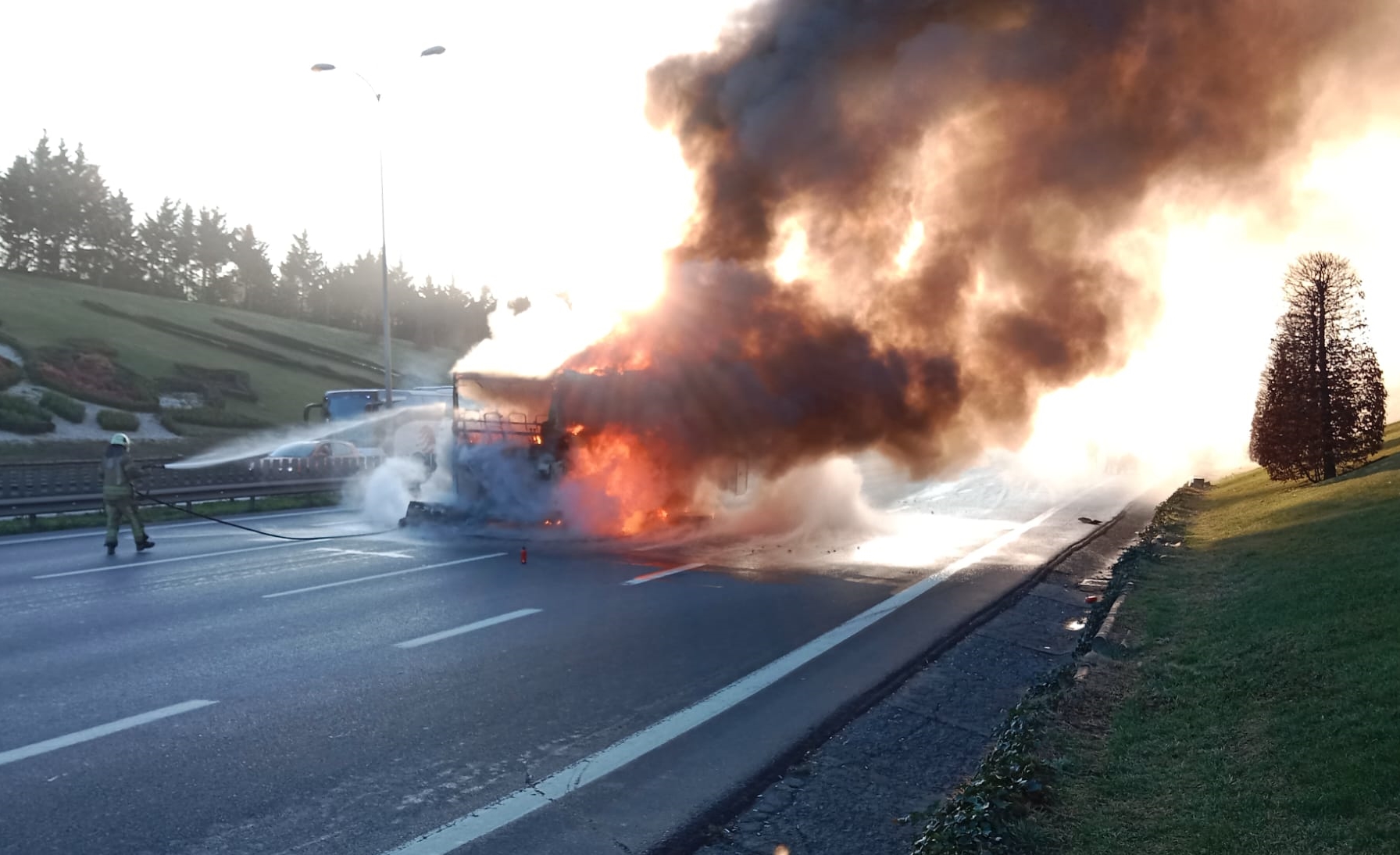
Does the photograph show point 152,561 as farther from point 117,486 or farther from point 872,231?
point 872,231

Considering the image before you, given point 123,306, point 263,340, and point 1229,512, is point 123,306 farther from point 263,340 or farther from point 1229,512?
point 1229,512

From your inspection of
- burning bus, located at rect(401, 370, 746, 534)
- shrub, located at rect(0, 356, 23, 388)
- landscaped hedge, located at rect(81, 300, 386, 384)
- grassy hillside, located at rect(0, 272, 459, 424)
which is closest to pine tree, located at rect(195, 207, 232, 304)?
grassy hillside, located at rect(0, 272, 459, 424)

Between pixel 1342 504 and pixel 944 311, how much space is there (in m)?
6.26

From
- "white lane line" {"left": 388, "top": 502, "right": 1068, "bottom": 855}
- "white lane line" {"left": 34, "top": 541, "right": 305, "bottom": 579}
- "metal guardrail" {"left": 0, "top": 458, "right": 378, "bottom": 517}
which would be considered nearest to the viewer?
"white lane line" {"left": 388, "top": 502, "right": 1068, "bottom": 855}

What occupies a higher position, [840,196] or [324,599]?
[840,196]

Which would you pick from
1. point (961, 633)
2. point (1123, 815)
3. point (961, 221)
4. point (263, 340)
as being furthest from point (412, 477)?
point (263, 340)

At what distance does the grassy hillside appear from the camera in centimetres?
4753

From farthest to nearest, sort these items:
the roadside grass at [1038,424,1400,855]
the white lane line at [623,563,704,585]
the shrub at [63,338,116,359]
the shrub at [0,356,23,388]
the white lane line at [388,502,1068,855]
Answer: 1. the shrub at [63,338,116,359]
2. the shrub at [0,356,23,388]
3. the white lane line at [623,563,704,585]
4. the white lane line at [388,502,1068,855]
5. the roadside grass at [1038,424,1400,855]

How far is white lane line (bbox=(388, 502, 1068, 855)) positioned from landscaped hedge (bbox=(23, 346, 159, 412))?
129 ft

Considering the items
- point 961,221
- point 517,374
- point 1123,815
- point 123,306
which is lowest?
point 1123,815

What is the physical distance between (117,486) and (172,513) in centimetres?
655

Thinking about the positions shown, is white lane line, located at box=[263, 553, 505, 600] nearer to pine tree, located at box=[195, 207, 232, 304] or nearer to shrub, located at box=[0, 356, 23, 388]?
shrub, located at box=[0, 356, 23, 388]

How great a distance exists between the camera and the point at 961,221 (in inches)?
656

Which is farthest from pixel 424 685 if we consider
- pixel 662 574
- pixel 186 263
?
pixel 186 263
